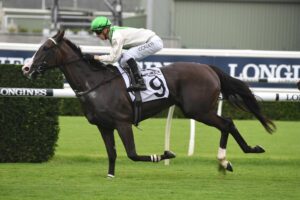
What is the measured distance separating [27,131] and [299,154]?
3.75 metres

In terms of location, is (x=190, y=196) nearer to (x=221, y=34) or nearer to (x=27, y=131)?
(x=27, y=131)

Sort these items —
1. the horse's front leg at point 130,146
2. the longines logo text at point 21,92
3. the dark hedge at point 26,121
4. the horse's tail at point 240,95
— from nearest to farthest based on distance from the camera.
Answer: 1. the horse's front leg at point 130,146
2. the horse's tail at point 240,95
3. the longines logo text at point 21,92
4. the dark hedge at point 26,121

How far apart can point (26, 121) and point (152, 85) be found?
1.89 metres

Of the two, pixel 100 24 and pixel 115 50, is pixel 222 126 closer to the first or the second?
pixel 115 50

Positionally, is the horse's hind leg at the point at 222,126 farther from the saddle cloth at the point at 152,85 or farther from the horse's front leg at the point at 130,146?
the horse's front leg at the point at 130,146

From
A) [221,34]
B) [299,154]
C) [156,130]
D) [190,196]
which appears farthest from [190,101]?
[221,34]

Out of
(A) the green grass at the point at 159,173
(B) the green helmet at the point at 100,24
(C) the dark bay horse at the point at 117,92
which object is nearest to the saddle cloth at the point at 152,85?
(C) the dark bay horse at the point at 117,92

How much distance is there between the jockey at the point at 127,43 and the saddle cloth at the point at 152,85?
0.07 m

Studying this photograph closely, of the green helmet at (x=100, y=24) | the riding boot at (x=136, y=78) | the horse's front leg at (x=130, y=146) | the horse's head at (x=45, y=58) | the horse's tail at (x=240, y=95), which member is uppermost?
the green helmet at (x=100, y=24)

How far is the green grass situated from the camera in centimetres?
768

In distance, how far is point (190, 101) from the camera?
29.2 ft

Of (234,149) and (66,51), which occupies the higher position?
(66,51)

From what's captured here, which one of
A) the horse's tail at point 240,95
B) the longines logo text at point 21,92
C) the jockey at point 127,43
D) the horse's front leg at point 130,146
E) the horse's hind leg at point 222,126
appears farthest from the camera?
the longines logo text at point 21,92

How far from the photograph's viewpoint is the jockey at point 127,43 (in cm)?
864
